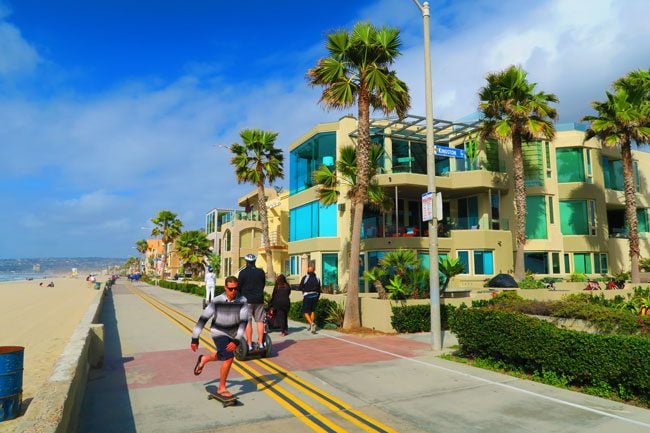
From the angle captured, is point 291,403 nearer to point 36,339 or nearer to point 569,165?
point 36,339

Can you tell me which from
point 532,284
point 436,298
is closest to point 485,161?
point 532,284

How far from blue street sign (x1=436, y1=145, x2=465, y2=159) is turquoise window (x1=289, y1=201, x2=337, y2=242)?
6275 mm

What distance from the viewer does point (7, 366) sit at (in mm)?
5332

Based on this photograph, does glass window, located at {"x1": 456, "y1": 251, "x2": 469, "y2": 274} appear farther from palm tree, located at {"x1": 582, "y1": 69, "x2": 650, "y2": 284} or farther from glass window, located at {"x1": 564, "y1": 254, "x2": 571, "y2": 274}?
palm tree, located at {"x1": 582, "y1": 69, "x2": 650, "y2": 284}

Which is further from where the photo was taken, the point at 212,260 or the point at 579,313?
the point at 212,260

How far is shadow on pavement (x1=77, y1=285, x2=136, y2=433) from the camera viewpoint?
5.63 m

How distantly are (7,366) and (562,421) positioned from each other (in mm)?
6974

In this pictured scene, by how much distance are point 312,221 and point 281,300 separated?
506 inches

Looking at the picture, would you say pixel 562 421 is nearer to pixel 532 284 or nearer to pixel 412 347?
pixel 412 347

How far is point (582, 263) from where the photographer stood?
1022 inches

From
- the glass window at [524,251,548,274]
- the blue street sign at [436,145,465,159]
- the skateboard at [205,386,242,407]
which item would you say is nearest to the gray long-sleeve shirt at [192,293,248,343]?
the skateboard at [205,386,242,407]

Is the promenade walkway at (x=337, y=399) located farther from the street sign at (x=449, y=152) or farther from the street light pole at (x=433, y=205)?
the street sign at (x=449, y=152)

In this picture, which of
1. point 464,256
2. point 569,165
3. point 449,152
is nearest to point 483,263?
point 464,256

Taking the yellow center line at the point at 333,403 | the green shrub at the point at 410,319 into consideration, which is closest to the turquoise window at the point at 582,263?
the green shrub at the point at 410,319
